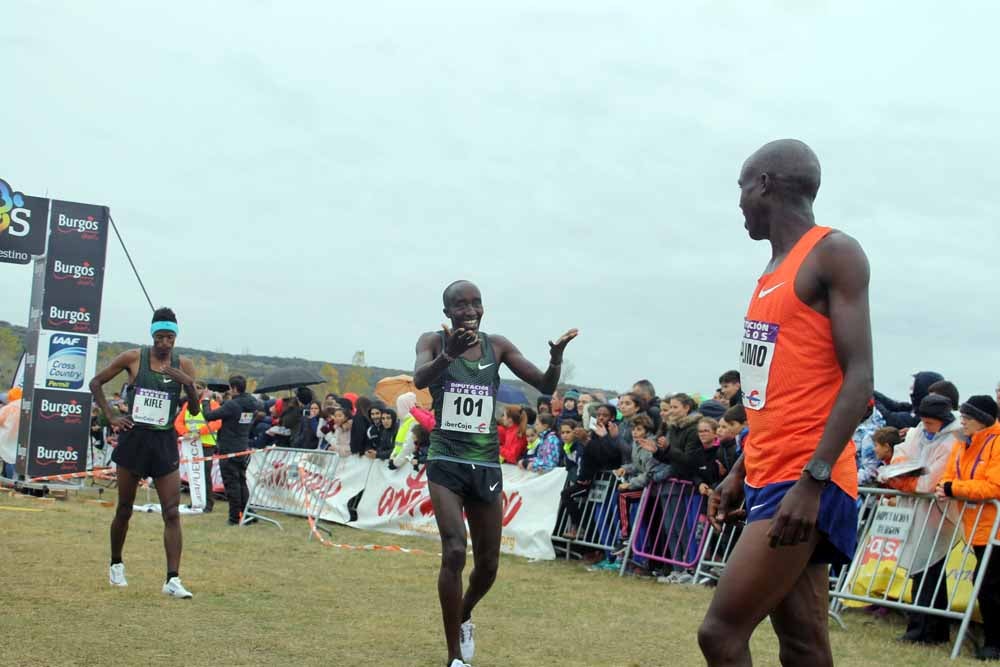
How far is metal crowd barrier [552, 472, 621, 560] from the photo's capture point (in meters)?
12.2

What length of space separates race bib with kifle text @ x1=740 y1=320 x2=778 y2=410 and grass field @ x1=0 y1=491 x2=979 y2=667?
354cm

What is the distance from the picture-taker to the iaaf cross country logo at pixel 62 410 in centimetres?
1898

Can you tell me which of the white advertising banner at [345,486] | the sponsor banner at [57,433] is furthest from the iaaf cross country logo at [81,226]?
the white advertising banner at [345,486]

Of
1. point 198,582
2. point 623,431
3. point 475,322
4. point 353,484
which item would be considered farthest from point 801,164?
point 353,484

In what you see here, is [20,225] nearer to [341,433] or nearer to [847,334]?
[341,433]

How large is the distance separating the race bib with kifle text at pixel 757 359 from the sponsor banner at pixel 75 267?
1753 centimetres

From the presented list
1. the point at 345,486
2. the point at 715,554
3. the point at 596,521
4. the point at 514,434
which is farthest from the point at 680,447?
the point at 345,486

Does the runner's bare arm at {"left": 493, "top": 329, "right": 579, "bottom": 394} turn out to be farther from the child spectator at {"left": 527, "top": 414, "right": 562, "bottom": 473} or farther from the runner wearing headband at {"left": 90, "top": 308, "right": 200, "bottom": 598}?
the child spectator at {"left": 527, "top": 414, "right": 562, "bottom": 473}

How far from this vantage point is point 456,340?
5.95 metres

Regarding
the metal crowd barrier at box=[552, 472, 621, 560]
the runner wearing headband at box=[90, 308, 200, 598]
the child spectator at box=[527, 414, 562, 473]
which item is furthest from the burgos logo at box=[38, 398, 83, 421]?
the runner wearing headband at box=[90, 308, 200, 598]

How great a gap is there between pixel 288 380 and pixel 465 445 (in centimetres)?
1490

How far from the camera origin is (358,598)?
9047 mm

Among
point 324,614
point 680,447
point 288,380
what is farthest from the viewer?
point 288,380

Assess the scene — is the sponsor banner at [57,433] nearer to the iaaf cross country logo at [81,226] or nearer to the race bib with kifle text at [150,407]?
the iaaf cross country logo at [81,226]
